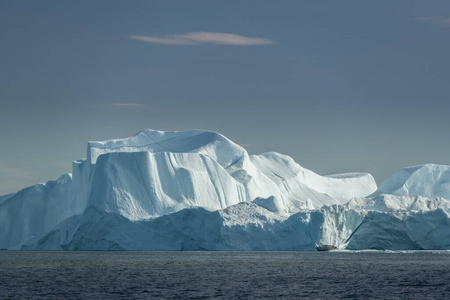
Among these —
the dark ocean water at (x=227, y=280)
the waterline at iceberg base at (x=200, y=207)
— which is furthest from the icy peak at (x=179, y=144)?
the dark ocean water at (x=227, y=280)

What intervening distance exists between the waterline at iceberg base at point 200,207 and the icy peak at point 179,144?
109mm

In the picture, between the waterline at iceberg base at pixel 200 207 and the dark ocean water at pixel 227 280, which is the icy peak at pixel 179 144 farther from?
the dark ocean water at pixel 227 280

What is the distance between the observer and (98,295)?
96.3 ft

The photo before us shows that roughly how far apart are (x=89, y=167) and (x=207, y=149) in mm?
12371

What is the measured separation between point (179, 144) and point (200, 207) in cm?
1809

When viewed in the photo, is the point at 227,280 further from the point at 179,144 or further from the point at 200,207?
the point at 179,144

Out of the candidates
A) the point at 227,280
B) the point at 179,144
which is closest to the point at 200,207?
the point at 179,144

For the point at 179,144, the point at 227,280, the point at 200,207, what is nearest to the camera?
the point at 227,280

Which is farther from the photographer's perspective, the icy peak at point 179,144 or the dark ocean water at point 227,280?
the icy peak at point 179,144

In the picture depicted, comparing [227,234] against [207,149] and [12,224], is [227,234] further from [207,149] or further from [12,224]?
[12,224]

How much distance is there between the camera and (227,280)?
36250mm

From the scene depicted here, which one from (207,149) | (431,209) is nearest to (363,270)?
(431,209)

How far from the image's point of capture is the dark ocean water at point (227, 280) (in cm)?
2978

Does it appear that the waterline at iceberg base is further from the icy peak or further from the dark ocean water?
the dark ocean water
